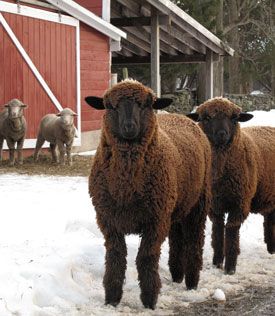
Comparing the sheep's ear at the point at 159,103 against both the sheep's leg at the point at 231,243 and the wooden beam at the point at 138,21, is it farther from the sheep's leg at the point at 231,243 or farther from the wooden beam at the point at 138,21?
the wooden beam at the point at 138,21

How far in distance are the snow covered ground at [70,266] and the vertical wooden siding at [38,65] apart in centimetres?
500

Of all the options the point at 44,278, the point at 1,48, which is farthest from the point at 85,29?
the point at 44,278

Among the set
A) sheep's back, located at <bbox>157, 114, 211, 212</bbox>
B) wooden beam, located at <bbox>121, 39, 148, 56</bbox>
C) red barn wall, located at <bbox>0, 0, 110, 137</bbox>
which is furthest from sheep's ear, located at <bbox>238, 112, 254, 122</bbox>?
wooden beam, located at <bbox>121, 39, 148, 56</bbox>

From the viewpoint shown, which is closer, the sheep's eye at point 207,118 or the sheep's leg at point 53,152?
the sheep's eye at point 207,118

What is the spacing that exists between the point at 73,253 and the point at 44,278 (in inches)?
31.2

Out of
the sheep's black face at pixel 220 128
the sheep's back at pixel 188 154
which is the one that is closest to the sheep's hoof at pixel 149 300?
the sheep's back at pixel 188 154

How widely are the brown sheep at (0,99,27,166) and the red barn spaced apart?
82 cm

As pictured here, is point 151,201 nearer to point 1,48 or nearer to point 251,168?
point 251,168

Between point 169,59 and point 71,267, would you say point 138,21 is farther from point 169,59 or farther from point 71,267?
point 71,267

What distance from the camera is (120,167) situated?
4.72m

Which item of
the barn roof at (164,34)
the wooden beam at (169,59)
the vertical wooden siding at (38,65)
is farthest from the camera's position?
the wooden beam at (169,59)

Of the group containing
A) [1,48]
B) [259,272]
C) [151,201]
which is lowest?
[259,272]

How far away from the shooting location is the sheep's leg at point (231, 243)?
6.12 meters

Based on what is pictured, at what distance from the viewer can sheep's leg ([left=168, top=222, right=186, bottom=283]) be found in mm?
5832
